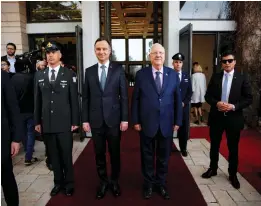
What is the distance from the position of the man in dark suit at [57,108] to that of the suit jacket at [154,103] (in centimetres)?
72

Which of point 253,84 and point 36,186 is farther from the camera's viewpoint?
point 253,84

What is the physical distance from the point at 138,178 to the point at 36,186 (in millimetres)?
1322

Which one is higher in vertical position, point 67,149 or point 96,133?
point 96,133

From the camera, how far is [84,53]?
5.47 m

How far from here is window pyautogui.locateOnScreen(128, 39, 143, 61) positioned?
16695 mm

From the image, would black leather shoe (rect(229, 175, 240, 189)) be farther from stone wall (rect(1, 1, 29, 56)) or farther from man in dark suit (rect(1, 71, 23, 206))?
stone wall (rect(1, 1, 29, 56))

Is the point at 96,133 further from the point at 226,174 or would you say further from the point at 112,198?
the point at 226,174

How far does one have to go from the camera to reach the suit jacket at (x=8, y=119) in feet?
7.07

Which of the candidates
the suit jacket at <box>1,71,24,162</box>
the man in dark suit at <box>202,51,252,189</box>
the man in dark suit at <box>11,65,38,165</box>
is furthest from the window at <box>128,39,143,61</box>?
the suit jacket at <box>1,71,24,162</box>

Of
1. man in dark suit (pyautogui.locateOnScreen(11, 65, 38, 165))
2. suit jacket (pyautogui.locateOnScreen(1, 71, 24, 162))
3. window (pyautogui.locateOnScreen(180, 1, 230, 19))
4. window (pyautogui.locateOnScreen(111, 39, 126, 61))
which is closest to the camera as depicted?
suit jacket (pyautogui.locateOnScreen(1, 71, 24, 162))

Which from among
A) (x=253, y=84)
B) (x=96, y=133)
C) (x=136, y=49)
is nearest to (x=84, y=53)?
(x=96, y=133)

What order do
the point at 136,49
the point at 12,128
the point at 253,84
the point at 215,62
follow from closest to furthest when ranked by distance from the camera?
1. the point at 12,128
2. the point at 253,84
3. the point at 215,62
4. the point at 136,49

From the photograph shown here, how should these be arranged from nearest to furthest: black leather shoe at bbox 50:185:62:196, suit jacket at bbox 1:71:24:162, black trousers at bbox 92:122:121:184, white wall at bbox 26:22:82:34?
suit jacket at bbox 1:71:24:162, black trousers at bbox 92:122:121:184, black leather shoe at bbox 50:185:62:196, white wall at bbox 26:22:82:34

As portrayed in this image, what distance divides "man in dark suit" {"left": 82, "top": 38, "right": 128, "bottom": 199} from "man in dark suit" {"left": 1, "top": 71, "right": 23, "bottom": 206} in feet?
2.70
